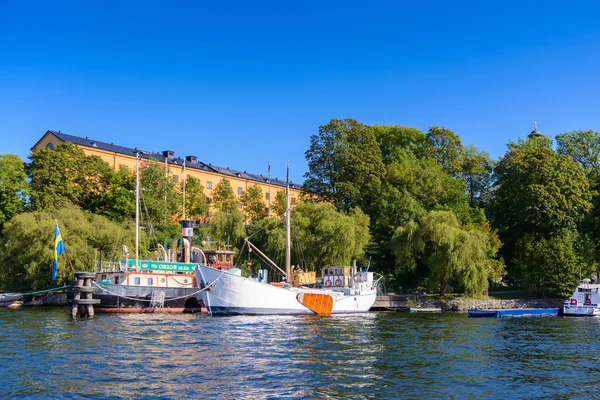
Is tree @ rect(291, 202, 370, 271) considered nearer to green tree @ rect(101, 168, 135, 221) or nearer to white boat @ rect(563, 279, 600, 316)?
white boat @ rect(563, 279, 600, 316)

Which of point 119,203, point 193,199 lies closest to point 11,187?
point 119,203

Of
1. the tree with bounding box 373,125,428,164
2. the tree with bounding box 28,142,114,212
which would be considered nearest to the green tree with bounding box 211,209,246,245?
the tree with bounding box 28,142,114,212

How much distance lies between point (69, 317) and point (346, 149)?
138 ft

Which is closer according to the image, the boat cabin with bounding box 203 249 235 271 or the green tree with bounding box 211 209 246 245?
the boat cabin with bounding box 203 249 235 271

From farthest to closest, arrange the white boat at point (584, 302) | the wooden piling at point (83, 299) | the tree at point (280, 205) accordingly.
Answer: the tree at point (280, 205) → the white boat at point (584, 302) → the wooden piling at point (83, 299)

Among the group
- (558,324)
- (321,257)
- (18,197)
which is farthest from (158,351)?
(18,197)

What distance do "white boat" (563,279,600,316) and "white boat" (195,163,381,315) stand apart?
1853 centimetres

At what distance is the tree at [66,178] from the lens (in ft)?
236

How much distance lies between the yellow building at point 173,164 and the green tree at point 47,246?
22081 mm

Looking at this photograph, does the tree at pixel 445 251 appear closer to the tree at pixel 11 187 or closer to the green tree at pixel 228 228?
the green tree at pixel 228 228

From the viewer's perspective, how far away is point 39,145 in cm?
9538

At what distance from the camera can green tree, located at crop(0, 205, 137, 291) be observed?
59.4 m

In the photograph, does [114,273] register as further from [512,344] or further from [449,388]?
[449,388]

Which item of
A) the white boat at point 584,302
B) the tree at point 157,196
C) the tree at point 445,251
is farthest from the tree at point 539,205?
the tree at point 157,196
